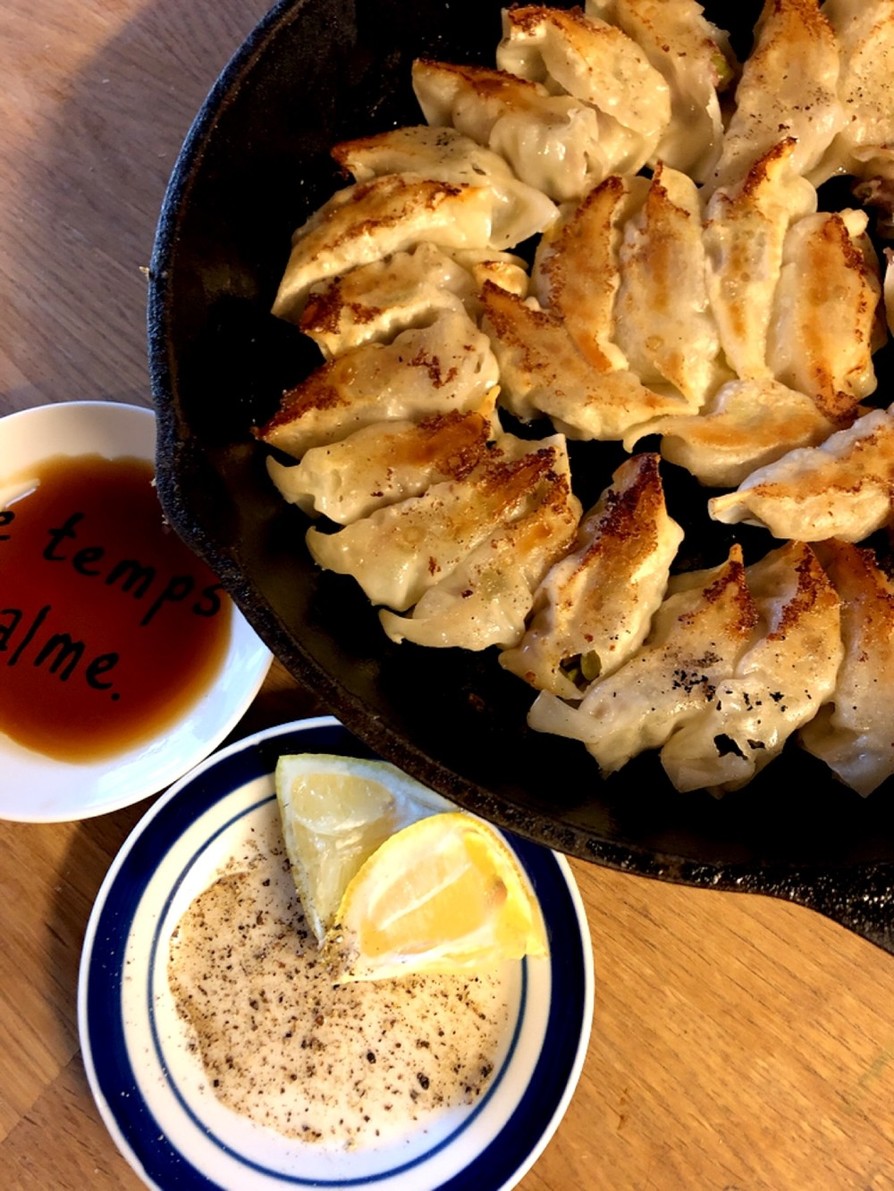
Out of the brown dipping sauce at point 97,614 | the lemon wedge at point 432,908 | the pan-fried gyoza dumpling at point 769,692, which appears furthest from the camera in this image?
the brown dipping sauce at point 97,614

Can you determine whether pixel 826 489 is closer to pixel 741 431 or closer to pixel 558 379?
pixel 741 431

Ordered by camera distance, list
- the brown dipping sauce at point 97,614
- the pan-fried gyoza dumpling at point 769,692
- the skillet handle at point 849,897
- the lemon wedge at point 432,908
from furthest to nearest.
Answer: the brown dipping sauce at point 97,614
the lemon wedge at point 432,908
the pan-fried gyoza dumpling at point 769,692
the skillet handle at point 849,897

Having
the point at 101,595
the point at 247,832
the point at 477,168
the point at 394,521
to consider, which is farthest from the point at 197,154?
the point at 247,832

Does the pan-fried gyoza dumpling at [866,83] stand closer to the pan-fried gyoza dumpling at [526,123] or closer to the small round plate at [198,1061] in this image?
the pan-fried gyoza dumpling at [526,123]

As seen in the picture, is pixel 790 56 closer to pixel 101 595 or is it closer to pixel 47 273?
pixel 47 273

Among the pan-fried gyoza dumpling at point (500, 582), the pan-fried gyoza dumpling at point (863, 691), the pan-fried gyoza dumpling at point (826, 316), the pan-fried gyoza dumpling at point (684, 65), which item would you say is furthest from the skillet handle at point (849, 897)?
the pan-fried gyoza dumpling at point (684, 65)

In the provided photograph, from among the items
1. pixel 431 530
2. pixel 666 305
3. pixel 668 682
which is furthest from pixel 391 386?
pixel 668 682

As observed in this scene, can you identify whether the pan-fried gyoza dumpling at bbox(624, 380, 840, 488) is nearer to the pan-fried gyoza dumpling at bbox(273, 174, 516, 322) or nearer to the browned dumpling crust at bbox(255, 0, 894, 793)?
the browned dumpling crust at bbox(255, 0, 894, 793)
